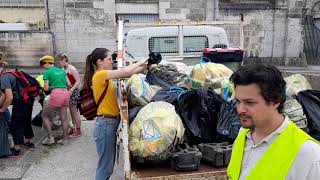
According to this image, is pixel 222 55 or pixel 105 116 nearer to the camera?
pixel 105 116

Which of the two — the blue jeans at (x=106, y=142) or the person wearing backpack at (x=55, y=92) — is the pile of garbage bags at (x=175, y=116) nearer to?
the blue jeans at (x=106, y=142)

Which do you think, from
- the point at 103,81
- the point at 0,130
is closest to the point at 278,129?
the point at 103,81

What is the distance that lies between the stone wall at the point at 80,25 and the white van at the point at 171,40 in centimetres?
752

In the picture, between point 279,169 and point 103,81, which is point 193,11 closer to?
point 103,81

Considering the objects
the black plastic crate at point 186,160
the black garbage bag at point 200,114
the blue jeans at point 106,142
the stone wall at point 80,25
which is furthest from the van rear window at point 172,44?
the stone wall at point 80,25

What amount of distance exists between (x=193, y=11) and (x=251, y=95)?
1309cm

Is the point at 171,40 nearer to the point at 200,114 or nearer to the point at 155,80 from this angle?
the point at 155,80

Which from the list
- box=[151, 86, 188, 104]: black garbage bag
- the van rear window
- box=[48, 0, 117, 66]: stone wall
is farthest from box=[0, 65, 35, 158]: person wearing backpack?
box=[48, 0, 117, 66]: stone wall

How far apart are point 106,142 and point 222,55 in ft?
8.92

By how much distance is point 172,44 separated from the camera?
636cm

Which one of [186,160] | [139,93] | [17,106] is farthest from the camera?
[17,106]

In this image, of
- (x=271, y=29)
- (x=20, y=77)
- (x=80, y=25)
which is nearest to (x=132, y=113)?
(x=20, y=77)

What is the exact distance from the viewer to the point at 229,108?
10.8 feet

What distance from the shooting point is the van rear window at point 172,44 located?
6.35m
